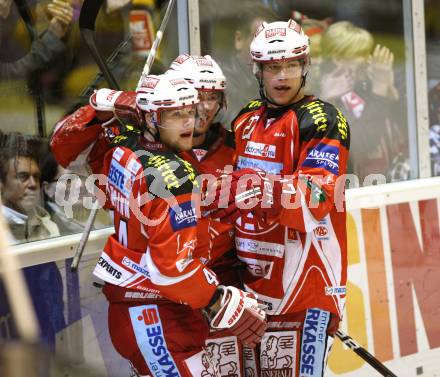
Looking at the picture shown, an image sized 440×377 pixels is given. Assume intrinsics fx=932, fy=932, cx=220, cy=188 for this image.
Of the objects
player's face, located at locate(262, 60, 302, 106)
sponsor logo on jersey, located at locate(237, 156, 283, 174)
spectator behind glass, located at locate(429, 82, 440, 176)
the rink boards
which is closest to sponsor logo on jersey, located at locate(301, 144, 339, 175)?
sponsor logo on jersey, located at locate(237, 156, 283, 174)

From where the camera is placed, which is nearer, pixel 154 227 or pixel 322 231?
pixel 154 227

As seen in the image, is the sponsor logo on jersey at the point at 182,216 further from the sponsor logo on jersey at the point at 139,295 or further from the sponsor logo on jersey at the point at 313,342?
the sponsor logo on jersey at the point at 313,342

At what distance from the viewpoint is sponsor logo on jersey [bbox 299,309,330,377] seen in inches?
124

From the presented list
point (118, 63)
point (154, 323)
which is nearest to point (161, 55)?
point (118, 63)

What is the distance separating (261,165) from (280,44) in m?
0.40

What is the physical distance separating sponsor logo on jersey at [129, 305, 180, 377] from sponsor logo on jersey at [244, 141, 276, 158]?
2.08ft

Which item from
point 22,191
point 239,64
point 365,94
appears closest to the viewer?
point 22,191

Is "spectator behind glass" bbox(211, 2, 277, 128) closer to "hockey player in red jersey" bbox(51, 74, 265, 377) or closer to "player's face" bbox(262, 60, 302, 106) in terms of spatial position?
"player's face" bbox(262, 60, 302, 106)

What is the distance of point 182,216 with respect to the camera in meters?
2.66

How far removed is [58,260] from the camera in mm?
3324

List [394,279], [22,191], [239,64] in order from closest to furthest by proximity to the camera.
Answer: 1. [22,191]
2. [239,64]
3. [394,279]

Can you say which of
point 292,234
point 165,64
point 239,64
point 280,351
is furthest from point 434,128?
point 280,351

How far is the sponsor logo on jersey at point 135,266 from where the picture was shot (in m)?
2.83

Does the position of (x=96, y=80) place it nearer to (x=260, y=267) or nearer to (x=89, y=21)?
(x=89, y=21)
